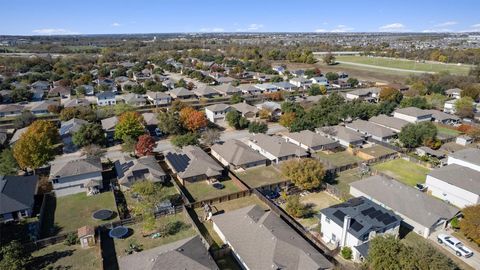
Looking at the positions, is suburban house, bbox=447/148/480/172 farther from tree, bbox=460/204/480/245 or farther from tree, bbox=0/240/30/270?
tree, bbox=0/240/30/270

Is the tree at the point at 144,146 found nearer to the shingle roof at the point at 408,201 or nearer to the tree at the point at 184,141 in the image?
the tree at the point at 184,141

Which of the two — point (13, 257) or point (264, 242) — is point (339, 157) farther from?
point (13, 257)

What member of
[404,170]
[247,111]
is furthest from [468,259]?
[247,111]

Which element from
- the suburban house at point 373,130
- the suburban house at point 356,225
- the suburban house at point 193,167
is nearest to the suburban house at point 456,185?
the suburban house at point 356,225

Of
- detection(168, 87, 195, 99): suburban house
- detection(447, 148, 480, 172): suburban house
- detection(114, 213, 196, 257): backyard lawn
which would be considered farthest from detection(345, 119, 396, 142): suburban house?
detection(168, 87, 195, 99): suburban house

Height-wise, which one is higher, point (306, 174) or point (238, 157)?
point (306, 174)

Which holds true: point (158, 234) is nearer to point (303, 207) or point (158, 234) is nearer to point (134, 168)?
point (134, 168)
